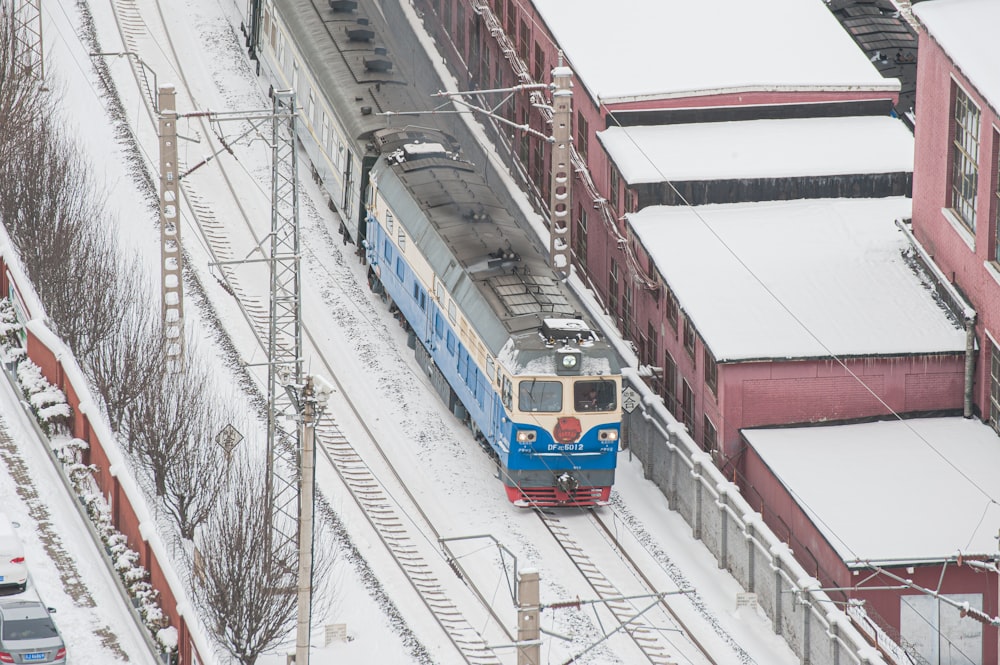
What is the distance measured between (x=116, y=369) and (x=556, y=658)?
52.3 ft

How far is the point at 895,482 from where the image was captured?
5847 cm

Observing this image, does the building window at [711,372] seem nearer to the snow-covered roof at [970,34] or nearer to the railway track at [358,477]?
the railway track at [358,477]

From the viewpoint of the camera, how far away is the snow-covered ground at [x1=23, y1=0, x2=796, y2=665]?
56.8 metres

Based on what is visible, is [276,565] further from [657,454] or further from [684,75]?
[684,75]

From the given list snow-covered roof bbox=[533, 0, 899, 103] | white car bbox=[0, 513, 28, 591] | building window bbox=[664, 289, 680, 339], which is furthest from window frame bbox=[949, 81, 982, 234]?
white car bbox=[0, 513, 28, 591]

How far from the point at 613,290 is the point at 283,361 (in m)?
12.9

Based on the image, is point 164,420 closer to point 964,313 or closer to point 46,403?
point 46,403

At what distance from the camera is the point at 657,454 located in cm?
6500

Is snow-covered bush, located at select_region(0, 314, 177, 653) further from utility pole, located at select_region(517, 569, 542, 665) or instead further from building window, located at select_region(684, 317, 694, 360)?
building window, located at select_region(684, 317, 694, 360)

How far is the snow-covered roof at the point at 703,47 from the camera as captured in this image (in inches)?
2891

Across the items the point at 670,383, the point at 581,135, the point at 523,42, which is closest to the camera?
the point at 670,383

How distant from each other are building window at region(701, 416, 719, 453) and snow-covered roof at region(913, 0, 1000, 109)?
39.9 ft

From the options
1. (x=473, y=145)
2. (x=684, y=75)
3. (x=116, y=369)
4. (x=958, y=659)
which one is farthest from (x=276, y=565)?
(x=473, y=145)

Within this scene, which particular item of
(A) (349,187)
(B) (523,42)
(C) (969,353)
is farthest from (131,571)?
(B) (523,42)
